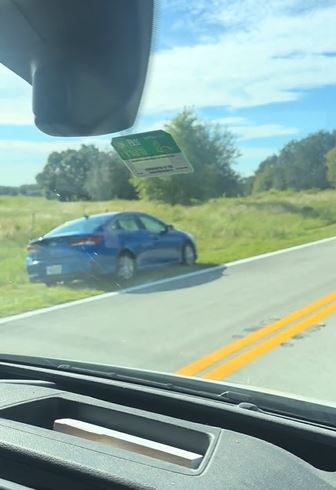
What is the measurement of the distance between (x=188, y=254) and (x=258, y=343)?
1.19 m

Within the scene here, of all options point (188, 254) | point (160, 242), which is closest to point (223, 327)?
point (188, 254)

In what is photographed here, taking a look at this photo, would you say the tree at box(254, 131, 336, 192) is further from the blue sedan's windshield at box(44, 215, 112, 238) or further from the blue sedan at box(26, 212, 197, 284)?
the blue sedan's windshield at box(44, 215, 112, 238)

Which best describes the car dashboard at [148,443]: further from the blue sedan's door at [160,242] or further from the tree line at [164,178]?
the blue sedan's door at [160,242]

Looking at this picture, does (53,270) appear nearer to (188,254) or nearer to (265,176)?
(188,254)

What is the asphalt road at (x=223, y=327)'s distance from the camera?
5156 mm

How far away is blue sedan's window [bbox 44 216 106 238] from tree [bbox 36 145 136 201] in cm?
70

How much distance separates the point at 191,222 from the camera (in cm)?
526

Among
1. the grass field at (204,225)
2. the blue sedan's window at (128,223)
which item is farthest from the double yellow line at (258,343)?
the blue sedan's window at (128,223)

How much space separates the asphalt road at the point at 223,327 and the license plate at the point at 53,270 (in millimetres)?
421

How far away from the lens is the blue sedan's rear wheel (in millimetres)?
6320

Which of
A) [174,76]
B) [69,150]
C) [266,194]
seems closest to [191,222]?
[266,194]

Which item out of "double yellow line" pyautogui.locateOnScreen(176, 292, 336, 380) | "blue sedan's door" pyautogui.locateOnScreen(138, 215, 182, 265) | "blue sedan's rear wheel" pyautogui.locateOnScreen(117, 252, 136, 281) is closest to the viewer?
"double yellow line" pyautogui.locateOnScreen(176, 292, 336, 380)

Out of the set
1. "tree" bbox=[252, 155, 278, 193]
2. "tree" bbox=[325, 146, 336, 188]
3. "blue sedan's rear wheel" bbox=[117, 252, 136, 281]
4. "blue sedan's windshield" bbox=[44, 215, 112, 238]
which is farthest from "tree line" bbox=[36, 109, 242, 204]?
"blue sedan's rear wheel" bbox=[117, 252, 136, 281]

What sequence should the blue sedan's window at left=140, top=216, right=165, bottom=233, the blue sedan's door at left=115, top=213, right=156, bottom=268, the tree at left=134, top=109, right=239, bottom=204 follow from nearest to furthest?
the tree at left=134, top=109, right=239, bottom=204 < the blue sedan's window at left=140, top=216, right=165, bottom=233 < the blue sedan's door at left=115, top=213, right=156, bottom=268
